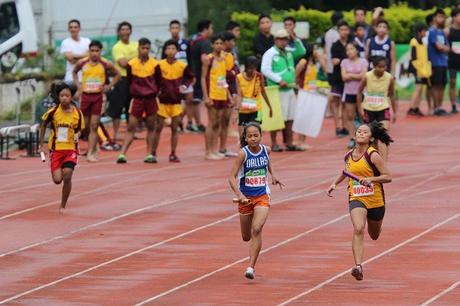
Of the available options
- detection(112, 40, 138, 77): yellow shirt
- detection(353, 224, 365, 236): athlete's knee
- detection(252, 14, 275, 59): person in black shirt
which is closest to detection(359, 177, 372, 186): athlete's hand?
detection(353, 224, 365, 236): athlete's knee

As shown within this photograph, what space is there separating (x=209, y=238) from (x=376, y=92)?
21.3ft

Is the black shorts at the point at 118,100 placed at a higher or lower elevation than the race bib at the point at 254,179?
lower

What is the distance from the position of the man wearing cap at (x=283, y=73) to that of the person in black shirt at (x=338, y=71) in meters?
1.44

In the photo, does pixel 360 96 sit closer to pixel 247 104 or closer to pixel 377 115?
pixel 377 115

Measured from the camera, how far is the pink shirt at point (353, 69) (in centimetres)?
2397

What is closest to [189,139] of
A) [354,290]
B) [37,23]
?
[37,23]

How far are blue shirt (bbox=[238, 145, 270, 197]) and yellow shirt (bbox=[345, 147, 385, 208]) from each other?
786 millimetres

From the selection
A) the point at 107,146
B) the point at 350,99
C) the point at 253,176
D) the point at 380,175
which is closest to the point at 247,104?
the point at 350,99

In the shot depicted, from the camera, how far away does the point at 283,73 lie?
2370cm

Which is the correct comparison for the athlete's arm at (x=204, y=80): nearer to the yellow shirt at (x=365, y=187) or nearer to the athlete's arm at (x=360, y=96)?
the athlete's arm at (x=360, y=96)

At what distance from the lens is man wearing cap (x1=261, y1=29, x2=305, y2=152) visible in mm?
23578

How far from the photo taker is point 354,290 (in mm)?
13422

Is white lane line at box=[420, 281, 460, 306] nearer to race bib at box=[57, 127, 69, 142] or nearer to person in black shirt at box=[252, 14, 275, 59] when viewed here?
race bib at box=[57, 127, 69, 142]

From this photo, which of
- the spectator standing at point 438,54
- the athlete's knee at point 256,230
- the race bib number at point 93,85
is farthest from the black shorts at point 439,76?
the athlete's knee at point 256,230
